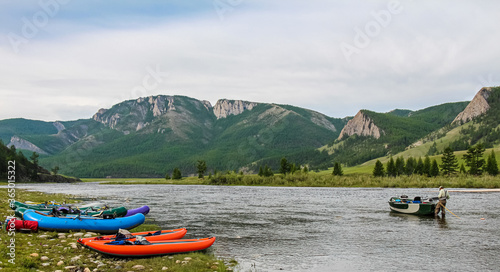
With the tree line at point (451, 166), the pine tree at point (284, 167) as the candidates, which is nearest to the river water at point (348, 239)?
the tree line at point (451, 166)

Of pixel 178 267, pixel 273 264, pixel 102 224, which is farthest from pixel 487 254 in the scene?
pixel 102 224

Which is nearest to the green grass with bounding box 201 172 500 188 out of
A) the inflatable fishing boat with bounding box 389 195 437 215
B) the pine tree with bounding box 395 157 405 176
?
the pine tree with bounding box 395 157 405 176

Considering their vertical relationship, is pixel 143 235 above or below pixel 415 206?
above

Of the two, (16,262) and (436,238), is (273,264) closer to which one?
(16,262)

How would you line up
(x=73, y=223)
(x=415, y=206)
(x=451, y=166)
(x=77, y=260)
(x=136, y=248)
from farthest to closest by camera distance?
(x=451, y=166) < (x=415, y=206) < (x=73, y=223) < (x=136, y=248) < (x=77, y=260)

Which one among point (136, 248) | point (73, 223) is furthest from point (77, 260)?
point (73, 223)

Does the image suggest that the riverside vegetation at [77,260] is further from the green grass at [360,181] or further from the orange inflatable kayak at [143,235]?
the green grass at [360,181]

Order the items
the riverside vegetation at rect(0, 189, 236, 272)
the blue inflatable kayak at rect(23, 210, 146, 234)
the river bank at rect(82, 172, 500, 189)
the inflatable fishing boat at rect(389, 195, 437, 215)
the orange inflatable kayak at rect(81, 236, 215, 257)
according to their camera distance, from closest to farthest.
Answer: the riverside vegetation at rect(0, 189, 236, 272) < the orange inflatable kayak at rect(81, 236, 215, 257) < the blue inflatable kayak at rect(23, 210, 146, 234) < the inflatable fishing boat at rect(389, 195, 437, 215) < the river bank at rect(82, 172, 500, 189)

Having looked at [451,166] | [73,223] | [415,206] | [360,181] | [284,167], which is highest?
→ [284,167]

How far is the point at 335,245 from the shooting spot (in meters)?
28.5

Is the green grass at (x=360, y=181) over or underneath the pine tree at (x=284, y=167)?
underneath

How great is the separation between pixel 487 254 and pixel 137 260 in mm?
23043

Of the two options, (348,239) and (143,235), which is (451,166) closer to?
(348,239)

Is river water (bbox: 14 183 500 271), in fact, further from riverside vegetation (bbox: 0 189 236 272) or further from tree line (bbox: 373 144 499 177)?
tree line (bbox: 373 144 499 177)
